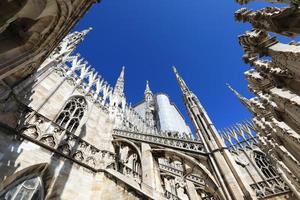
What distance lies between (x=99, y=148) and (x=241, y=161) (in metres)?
15.1

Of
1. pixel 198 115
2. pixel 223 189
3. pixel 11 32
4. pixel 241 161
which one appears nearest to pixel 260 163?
pixel 241 161

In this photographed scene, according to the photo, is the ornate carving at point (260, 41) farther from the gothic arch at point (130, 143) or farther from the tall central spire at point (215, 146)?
the gothic arch at point (130, 143)

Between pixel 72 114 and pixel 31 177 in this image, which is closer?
pixel 31 177

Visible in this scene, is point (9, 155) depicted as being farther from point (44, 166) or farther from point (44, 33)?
point (44, 33)

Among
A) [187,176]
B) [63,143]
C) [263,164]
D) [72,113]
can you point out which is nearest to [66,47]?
[72,113]

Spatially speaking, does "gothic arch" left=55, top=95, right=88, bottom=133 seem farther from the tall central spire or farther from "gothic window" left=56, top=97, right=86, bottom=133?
the tall central spire

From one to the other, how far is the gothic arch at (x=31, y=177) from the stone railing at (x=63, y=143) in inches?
37.7

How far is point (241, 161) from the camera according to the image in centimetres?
1869

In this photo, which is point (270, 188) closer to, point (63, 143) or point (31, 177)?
point (63, 143)

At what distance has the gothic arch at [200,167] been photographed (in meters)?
7.34

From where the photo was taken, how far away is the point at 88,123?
12289 millimetres

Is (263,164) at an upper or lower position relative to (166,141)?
upper

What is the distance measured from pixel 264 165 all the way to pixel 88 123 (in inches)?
706

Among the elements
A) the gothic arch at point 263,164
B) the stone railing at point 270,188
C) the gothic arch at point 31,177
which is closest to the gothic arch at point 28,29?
the gothic arch at point 31,177
